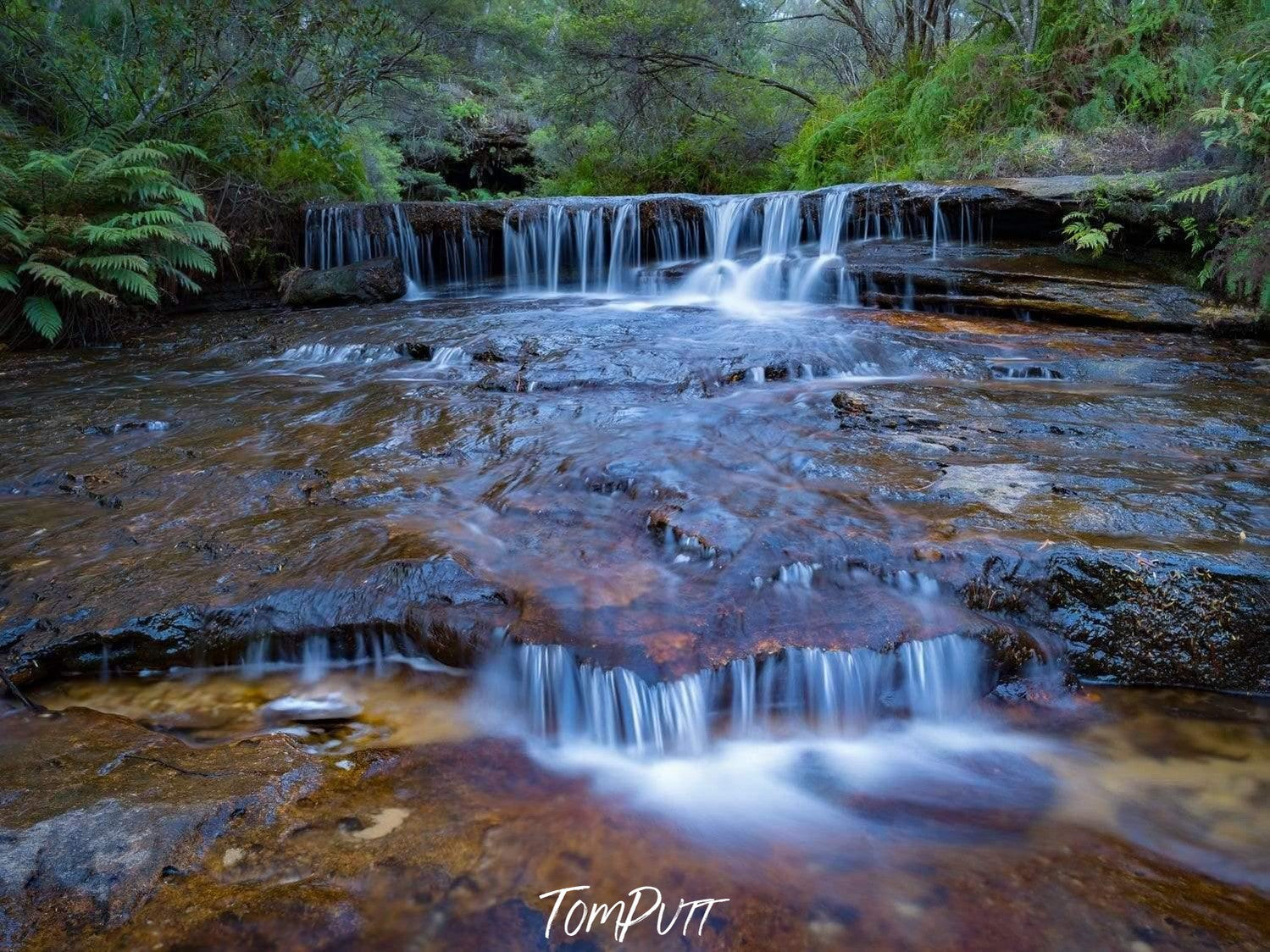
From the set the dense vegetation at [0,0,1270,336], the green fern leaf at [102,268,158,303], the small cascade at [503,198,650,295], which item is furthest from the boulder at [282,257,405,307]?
the green fern leaf at [102,268,158,303]

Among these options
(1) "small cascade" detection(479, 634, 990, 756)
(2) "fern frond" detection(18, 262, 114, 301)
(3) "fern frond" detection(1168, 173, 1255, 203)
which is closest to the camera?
(1) "small cascade" detection(479, 634, 990, 756)

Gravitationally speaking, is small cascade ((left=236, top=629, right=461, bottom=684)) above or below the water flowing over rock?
below

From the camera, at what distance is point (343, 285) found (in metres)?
9.80

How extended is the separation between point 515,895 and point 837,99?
16047 millimetres

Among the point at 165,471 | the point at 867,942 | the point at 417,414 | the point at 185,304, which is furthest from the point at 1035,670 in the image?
the point at 185,304

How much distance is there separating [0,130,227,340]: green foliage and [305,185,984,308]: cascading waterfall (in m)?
2.42

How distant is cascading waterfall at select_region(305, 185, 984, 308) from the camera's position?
9.16 meters

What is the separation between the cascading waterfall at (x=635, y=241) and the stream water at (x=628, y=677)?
440 cm

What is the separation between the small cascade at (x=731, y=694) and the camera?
8.28 feet

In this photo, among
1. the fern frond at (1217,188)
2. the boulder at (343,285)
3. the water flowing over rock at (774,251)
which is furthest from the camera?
the boulder at (343,285)

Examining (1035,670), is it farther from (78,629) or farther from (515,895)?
(78,629)

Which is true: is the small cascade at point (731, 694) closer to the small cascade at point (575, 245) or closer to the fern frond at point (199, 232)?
the fern frond at point (199, 232)

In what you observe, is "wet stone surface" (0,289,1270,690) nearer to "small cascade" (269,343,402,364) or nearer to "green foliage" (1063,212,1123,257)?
"small cascade" (269,343,402,364)

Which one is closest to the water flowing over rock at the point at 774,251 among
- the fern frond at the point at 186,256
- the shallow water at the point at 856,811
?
the fern frond at the point at 186,256
